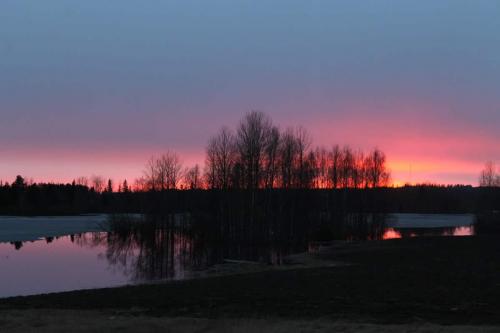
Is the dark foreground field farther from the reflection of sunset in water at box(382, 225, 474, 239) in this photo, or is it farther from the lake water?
the reflection of sunset in water at box(382, 225, 474, 239)

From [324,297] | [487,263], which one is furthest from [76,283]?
[487,263]

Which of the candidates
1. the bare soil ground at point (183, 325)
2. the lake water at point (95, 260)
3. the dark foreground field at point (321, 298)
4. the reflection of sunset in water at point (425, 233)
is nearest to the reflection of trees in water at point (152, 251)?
the lake water at point (95, 260)

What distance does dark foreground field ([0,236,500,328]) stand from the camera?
455 inches

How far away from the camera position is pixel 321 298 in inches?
540

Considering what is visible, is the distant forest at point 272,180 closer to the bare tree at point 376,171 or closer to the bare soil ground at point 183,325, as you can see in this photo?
the bare tree at point 376,171

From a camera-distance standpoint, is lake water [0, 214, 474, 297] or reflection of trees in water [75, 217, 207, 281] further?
reflection of trees in water [75, 217, 207, 281]

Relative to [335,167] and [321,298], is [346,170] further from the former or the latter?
[321,298]

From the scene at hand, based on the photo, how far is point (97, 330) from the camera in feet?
33.9

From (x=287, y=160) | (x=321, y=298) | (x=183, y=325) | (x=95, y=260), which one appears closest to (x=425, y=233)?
(x=287, y=160)

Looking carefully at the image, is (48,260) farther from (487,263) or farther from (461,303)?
(461,303)

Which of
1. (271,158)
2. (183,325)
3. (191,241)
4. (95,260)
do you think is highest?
(271,158)

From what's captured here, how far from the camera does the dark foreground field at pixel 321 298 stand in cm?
1156

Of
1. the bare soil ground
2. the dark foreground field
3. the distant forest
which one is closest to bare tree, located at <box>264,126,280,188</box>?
the distant forest

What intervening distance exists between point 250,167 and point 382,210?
2374cm
